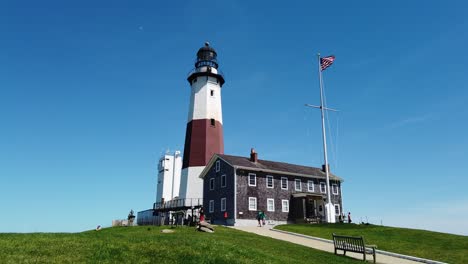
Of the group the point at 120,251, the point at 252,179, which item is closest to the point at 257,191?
the point at 252,179

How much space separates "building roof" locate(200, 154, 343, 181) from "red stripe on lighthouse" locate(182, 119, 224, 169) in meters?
2.32

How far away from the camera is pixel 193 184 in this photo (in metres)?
43.0

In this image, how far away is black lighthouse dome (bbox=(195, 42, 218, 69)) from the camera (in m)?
50.7

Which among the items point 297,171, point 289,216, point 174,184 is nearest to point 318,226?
point 289,216

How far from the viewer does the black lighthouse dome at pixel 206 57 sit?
50.7 meters

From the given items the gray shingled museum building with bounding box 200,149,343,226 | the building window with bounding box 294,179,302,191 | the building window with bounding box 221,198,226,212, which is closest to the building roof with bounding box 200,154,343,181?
the gray shingled museum building with bounding box 200,149,343,226

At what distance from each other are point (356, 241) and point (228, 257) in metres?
7.42

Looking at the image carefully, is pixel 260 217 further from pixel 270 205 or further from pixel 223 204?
pixel 223 204

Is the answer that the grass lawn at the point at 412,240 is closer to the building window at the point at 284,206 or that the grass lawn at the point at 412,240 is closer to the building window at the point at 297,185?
the building window at the point at 284,206

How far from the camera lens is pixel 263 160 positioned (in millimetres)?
42312

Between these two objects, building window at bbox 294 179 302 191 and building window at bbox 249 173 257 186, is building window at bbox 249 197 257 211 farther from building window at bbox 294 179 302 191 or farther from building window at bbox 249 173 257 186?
building window at bbox 294 179 302 191

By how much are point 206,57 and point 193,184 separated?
18618 mm

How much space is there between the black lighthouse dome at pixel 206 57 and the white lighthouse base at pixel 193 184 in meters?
15.4

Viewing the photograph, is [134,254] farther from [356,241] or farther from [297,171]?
[297,171]
